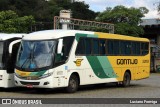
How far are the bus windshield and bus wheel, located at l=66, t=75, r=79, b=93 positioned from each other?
1.65m

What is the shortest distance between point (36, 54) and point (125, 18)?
187 ft

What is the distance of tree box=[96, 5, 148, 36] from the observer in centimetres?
6919

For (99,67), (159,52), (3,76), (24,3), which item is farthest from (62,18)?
(24,3)

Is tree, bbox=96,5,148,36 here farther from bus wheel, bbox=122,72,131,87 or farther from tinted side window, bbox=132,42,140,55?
bus wheel, bbox=122,72,131,87

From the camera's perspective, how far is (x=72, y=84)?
1984cm

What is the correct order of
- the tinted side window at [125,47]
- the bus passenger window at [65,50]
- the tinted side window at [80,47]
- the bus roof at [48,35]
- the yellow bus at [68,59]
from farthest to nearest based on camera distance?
the tinted side window at [125,47], the tinted side window at [80,47], the bus roof at [48,35], the bus passenger window at [65,50], the yellow bus at [68,59]

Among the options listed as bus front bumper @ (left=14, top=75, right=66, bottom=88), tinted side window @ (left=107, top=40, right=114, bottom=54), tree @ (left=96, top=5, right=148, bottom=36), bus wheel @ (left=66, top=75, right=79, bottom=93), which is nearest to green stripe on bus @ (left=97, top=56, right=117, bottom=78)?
tinted side window @ (left=107, top=40, right=114, bottom=54)

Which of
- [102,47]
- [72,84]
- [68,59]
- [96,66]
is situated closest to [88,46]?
[96,66]

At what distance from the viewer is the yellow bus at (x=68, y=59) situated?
18.7 metres

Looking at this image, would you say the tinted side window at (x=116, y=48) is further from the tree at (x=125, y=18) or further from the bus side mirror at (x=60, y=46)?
the tree at (x=125, y=18)

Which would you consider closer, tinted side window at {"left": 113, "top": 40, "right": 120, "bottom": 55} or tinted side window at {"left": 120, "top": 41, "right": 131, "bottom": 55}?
tinted side window at {"left": 113, "top": 40, "right": 120, "bottom": 55}

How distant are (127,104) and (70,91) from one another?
6421 mm

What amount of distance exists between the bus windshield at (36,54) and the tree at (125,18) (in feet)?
165

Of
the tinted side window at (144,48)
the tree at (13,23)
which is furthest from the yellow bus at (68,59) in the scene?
the tree at (13,23)
